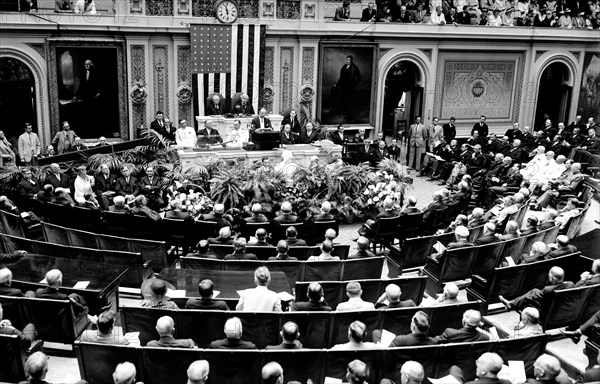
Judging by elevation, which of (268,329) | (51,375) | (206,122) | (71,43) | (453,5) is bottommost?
(51,375)

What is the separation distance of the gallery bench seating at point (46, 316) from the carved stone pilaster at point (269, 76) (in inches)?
564

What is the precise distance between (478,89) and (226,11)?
10.4 metres

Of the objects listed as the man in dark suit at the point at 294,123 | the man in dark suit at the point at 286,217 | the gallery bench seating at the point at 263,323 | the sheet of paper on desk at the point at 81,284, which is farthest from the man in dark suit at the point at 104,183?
the gallery bench seating at the point at 263,323

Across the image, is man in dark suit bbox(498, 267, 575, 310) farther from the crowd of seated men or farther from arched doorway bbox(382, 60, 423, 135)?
arched doorway bbox(382, 60, 423, 135)

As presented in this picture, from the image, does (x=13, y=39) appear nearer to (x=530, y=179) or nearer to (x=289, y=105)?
(x=289, y=105)

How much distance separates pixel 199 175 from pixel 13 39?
7519mm

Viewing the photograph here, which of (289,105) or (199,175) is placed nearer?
(199,175)

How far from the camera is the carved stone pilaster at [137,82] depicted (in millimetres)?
19766

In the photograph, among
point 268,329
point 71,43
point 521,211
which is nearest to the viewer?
point 268,329

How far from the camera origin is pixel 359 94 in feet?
74.6

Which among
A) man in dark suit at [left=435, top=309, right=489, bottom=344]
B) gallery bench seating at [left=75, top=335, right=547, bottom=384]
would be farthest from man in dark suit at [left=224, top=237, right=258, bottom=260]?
man in dark suit at [left=435, top=309, right=489, bottom=344]

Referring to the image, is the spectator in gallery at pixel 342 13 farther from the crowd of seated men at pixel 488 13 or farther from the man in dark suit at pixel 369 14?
the man in dark suit at pixel 369 14

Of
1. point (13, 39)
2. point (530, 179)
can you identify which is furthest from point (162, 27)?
point (530, 179)

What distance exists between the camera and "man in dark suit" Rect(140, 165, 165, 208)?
14.3 metres
